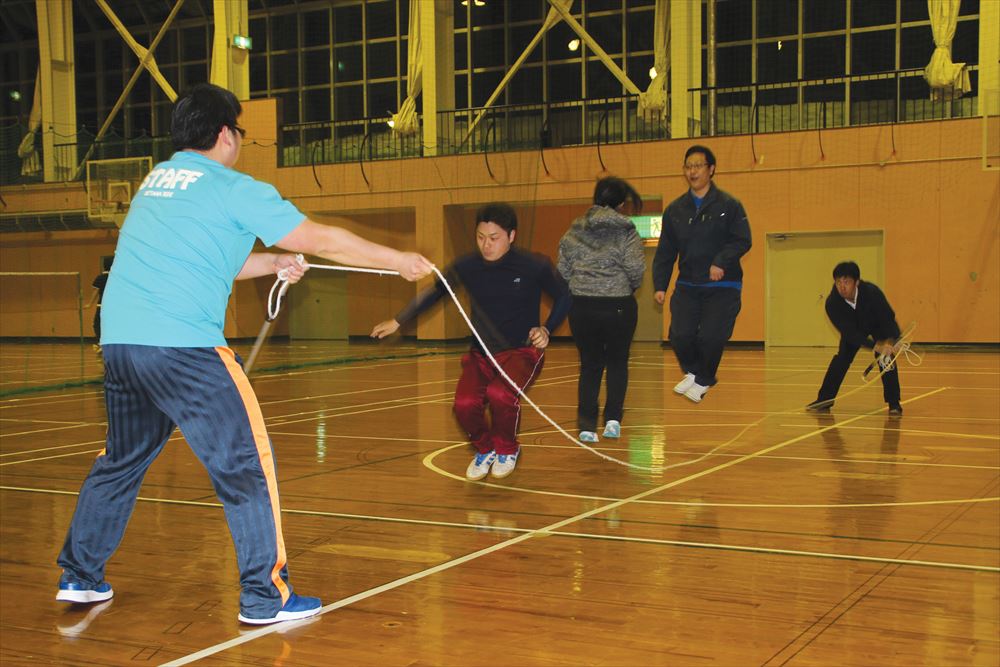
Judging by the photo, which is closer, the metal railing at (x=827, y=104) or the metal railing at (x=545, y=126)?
the metal railing at (x=827, y=104)

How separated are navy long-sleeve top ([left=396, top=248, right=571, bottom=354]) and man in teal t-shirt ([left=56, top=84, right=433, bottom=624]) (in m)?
2.76

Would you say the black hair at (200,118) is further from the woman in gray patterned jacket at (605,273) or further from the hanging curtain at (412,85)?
the hanging curtain at (412,85)

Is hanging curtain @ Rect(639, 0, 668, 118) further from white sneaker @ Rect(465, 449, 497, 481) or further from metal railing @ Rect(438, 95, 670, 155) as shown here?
white sneaker @ Rect(465, 449, 497, 481)

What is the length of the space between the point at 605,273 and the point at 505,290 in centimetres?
132

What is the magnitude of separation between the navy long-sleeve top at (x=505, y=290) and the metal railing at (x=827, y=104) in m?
16.3

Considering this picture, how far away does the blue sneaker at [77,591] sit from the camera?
366 cm

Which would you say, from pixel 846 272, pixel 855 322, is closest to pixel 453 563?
pixel 846 272

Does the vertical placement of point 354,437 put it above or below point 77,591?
below

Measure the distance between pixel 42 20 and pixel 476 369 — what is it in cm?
2590

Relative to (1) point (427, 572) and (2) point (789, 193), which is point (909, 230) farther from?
(1) point (427, 572)

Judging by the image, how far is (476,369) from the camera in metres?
6.34

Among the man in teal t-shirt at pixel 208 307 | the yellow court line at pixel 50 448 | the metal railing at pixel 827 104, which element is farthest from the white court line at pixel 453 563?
the metal railing at pixel 827 104

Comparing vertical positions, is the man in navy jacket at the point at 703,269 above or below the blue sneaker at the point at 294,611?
above

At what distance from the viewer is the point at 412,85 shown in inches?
957
